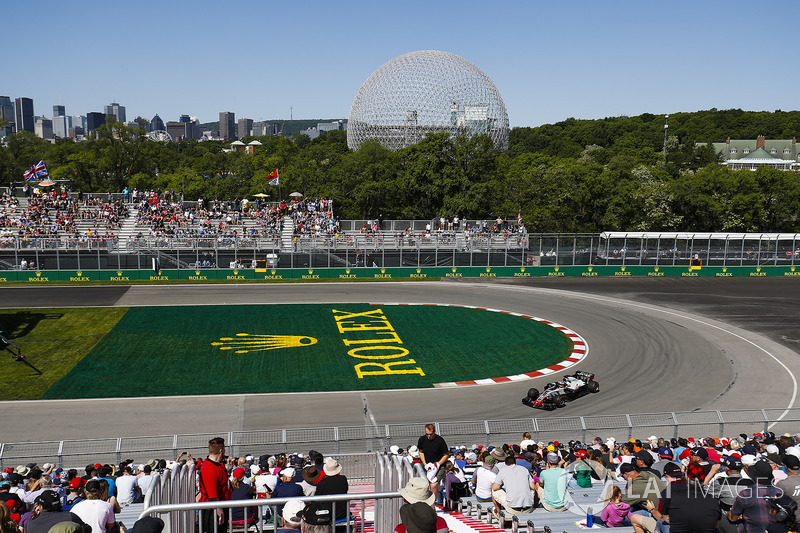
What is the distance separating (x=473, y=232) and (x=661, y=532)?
4749 cm

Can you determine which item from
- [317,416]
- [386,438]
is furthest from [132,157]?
[386,438]

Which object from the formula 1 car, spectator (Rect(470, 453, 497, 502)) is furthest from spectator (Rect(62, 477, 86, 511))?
the formula 1 car

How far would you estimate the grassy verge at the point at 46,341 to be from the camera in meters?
27.8

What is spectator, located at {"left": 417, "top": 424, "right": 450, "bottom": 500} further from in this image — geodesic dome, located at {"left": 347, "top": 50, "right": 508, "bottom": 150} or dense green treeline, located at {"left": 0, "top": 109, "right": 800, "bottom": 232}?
geodesic dome, located at {"left": 347, "top": 50, "right": 508, "bottom": 150}

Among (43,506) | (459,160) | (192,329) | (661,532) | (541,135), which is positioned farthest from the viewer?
(541,135)

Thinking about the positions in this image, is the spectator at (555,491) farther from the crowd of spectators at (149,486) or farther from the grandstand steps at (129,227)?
the grandstand steps at (129,227)

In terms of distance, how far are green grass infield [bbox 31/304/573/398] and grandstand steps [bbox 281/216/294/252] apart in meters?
10.9

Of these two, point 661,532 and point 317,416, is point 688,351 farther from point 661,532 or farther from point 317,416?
point 661,532

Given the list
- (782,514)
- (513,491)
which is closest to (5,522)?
(513,491)

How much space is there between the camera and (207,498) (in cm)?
1063

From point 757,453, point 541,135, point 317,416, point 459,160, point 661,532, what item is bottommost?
point 317,416

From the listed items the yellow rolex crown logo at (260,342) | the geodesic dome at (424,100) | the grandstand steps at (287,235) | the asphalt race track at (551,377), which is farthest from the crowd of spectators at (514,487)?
the geodesic dome at (424,100)

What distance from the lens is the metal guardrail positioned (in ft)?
62.2

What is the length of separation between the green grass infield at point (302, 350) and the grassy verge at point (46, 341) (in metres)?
0.62
